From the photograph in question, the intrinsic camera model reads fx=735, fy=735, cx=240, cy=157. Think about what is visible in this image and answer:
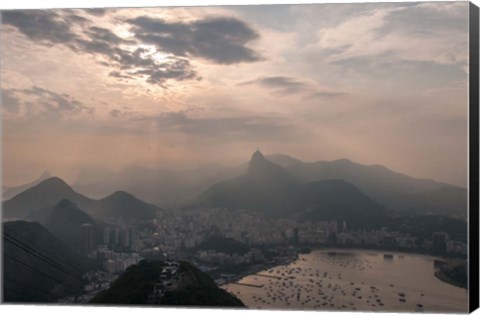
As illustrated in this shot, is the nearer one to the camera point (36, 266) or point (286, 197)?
point (286, 197)

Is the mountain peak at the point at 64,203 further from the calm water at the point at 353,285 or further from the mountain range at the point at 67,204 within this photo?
the calm water at the point at 353,285

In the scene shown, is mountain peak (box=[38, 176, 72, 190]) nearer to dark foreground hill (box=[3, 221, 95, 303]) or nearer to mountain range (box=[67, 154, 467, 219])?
mountain range (box=[67, 154, 467, 219])

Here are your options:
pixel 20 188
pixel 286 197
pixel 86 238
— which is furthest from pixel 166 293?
pixel 20 188

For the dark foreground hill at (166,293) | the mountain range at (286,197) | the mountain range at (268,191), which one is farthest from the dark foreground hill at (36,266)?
the mountain range at (286,197)

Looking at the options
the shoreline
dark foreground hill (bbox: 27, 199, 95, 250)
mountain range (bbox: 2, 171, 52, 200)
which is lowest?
the shoreline

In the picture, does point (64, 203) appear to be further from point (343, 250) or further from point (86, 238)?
point (343, 250)

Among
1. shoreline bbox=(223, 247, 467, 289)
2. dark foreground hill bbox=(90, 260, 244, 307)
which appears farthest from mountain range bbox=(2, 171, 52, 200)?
shoreline bbox=(223, 247, 467, 289)

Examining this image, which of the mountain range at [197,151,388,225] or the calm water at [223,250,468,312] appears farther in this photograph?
the mountain range at [197,151,388,225]
